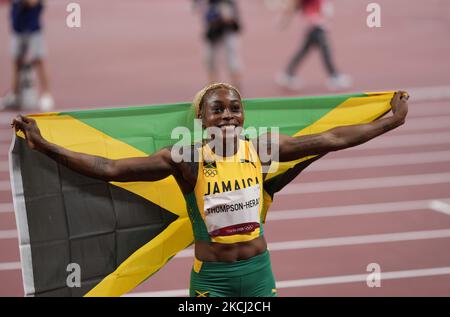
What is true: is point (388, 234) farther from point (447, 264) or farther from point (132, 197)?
point (132, 197)

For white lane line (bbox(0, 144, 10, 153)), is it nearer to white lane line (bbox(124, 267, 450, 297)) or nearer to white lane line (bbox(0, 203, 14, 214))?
white lane line (bbox(0, 203, 14, 214))

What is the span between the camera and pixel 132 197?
6.34 m

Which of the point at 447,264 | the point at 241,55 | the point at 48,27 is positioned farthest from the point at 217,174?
the point at 48,27

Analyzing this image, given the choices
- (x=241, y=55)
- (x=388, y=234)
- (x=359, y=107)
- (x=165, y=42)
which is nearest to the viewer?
(x=359, y=107)

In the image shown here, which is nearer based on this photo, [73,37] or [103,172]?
[103,172]

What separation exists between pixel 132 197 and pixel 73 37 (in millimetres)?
18568

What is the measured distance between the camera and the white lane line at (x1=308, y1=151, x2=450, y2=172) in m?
12.0

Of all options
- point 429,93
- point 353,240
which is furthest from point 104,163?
point 429,93

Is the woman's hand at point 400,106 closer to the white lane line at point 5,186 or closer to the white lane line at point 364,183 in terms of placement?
the white lane line at point 364,183

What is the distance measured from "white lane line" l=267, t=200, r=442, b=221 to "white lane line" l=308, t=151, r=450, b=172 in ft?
5.33

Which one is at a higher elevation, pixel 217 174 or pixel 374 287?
pixel 217 174

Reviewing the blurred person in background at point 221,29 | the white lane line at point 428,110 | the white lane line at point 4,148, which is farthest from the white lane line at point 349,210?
the blurred person in background at point 221,29

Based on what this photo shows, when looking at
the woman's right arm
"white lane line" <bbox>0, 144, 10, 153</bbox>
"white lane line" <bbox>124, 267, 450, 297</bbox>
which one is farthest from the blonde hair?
"white lane line" <bbox>0, 144, 10, 153</bbox>

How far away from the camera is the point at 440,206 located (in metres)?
10.2
